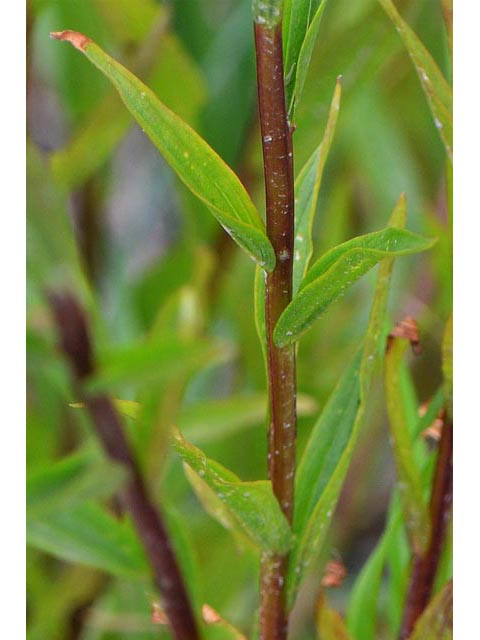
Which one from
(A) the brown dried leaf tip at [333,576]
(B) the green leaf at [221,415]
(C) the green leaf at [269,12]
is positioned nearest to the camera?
(C) the green leaf at [269,12]

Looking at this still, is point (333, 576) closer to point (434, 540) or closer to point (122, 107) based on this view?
→ point (434, 540)

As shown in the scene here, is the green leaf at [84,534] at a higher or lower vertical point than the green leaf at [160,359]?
lower

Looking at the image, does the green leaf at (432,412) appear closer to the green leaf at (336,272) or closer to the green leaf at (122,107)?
the green leaf at (336,272)

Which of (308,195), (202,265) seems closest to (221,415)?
(202,265)

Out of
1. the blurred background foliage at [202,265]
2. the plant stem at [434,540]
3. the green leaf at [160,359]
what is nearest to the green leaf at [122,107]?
the blurred background foliage at [202,265]

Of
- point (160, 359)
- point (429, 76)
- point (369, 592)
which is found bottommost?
point (369, 592)

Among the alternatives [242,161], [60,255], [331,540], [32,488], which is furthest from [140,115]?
[331,540]
